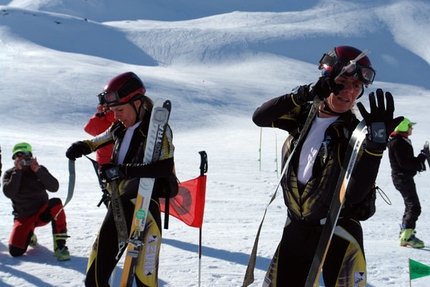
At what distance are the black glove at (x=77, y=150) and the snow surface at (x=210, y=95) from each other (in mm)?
1550

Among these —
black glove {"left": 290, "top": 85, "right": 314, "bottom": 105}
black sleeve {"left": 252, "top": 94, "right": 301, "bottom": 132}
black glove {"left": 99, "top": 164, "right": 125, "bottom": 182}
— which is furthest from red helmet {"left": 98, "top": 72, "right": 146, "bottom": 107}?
black glove {"left": 290, "top": 85, "right": 314, "bottom": 105}

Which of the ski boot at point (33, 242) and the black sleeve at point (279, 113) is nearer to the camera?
the black sleeve at point (279, 113)

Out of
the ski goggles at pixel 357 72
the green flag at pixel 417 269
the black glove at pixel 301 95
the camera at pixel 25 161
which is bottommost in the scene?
the green flag at pixel 417 269

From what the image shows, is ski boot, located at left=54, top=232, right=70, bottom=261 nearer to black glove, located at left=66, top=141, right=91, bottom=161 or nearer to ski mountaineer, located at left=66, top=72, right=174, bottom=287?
black glove, located at left=66, top=141, right=91, bottom=161

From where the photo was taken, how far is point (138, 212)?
4020mm

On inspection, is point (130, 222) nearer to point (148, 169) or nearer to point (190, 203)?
point (148, 169)

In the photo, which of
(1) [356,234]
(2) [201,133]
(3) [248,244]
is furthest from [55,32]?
(1) [356,234]

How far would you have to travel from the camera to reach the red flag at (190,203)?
201 inches

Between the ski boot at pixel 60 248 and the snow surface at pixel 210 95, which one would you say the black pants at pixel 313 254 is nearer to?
the snow surface at pixel 210 95

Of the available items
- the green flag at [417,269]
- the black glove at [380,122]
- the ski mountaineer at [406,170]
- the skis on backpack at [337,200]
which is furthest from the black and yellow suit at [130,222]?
the ski mountaineer at [406,170]

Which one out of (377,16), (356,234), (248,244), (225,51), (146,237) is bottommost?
(248,244)

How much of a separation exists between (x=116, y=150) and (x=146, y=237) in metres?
0.73

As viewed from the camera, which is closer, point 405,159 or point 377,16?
point 405,159

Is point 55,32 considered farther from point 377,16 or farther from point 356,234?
point 356,234
